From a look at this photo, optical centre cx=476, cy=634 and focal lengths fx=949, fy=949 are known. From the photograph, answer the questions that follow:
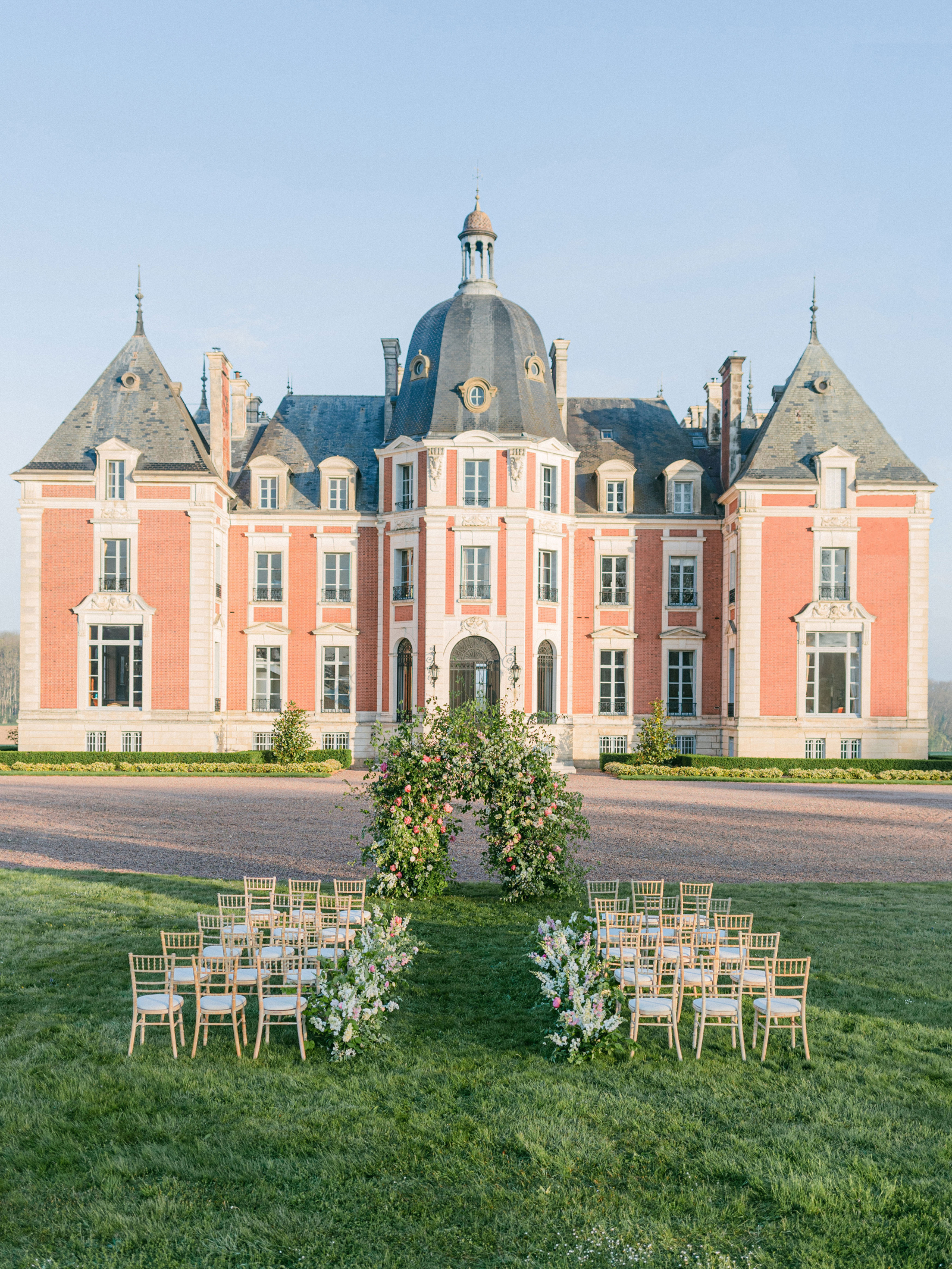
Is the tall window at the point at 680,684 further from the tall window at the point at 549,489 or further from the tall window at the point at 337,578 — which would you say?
the tall window at the point at 337,578

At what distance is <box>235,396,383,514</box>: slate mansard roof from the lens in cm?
3528

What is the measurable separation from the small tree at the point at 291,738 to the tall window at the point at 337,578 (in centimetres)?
449

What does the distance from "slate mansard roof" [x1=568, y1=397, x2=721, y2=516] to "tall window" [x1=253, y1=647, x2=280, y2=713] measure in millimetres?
12461

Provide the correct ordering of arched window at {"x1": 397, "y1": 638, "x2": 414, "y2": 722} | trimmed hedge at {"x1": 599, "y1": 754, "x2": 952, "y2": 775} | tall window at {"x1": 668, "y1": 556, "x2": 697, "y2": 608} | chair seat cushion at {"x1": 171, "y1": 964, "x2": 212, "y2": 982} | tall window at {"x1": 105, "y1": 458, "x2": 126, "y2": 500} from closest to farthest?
chair seat cushion at {"x1": 171, "y1": 964, "x2": 212, "y2": 982} → trimmed hedge at {"x1": 599, "y1": 754, "x2": 952, "y2": 775} → tall window at {"x1": 105, "y1": 458, "x2": 126, "y2": 500} → arched window at {"x1": 397, "y1": 638, "x2": 414, "y2": 722} → tall window at {"x1": 668, "y1": 556, "x2": 697, "y2": 608}

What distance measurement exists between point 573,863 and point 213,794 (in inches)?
500

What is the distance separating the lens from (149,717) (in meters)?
31.6

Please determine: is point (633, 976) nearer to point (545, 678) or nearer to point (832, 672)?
point (545, 678)

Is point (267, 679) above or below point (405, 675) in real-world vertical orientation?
below

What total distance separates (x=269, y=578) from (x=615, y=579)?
501 inches

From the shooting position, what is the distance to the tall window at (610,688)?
35.0 metres

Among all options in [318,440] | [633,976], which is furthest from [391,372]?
[633,976]

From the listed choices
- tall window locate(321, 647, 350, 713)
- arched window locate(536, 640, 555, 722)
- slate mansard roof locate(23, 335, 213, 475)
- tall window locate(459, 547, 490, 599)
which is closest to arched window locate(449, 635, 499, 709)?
tall window locate(459, 547, 490, 599)

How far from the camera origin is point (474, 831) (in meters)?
19.3

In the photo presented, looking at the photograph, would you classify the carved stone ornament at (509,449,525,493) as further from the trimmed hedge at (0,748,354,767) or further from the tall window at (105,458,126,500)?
the tall window at (105,458,126,500)
